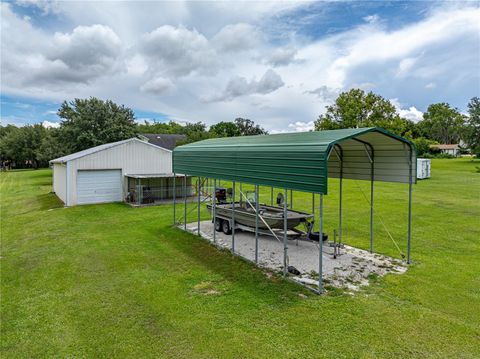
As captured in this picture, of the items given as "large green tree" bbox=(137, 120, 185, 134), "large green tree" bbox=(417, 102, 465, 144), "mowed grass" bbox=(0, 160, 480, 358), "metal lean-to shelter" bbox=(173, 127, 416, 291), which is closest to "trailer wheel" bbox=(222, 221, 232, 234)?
"mowed grass" bbox=(0, 160, 480, 358)

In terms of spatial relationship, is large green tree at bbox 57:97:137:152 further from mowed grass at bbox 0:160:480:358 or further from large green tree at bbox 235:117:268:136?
large green tree at bbox 235:117:268:136

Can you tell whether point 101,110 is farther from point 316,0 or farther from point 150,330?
point 150,330

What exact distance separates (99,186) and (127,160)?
2.19m

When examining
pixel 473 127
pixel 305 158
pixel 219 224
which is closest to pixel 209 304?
pixel 305 158

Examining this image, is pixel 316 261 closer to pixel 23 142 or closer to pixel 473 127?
pixel 473 127

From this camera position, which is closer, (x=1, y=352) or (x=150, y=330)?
(x=1, y=352)

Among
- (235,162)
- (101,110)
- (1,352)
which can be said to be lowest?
(1,352)

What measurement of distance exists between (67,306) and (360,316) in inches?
208

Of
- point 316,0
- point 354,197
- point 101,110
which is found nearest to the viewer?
point 316,0

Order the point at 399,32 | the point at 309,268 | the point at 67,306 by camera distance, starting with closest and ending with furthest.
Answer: the point at 67,306 < the point at 309,268 < the point at 399,32

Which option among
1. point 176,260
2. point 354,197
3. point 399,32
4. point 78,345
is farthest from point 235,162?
point 354,197

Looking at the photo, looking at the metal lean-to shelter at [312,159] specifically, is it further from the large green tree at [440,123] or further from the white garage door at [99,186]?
the large green tree at [440,123]

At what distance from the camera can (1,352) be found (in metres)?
4.76

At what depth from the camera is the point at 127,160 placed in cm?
1966
